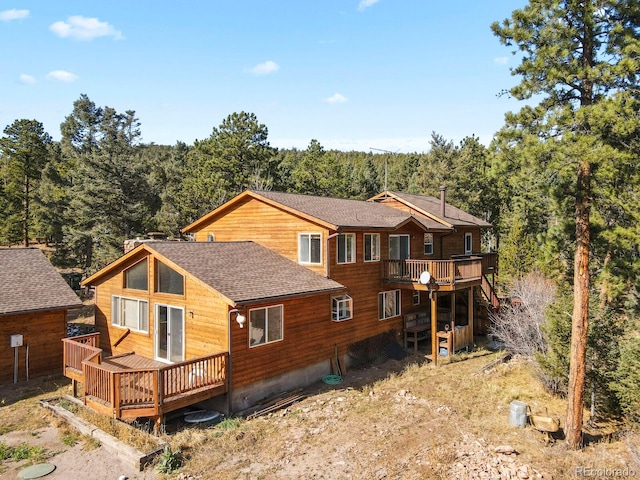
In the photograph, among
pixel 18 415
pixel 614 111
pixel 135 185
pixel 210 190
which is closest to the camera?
pixel 614 111

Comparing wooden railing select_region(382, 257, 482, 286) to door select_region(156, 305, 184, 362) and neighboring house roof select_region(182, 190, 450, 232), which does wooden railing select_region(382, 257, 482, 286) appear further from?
door select_region(156, 305, 184, 362)

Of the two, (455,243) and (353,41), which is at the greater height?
(353,41)

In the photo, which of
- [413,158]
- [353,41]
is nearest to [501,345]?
[353,41]

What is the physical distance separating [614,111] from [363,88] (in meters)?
13.3

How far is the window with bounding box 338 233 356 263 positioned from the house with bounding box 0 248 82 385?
1038 centimetres

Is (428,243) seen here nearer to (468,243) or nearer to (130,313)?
(468,243)

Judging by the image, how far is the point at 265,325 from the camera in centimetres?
1374

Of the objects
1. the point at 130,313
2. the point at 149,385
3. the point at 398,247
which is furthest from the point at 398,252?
the point at 149,385

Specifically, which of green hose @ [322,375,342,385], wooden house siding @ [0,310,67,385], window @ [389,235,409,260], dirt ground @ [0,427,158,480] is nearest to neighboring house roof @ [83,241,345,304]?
wooden house siding @ [0,310,67,385]

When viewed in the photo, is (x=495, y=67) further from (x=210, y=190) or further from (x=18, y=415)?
(x=210, y=190)

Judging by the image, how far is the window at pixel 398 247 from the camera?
20000mm

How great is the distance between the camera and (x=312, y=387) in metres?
15.2

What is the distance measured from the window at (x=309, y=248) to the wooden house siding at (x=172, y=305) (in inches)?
201

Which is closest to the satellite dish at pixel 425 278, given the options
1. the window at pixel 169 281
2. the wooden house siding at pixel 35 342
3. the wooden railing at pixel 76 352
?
the window at pixel 169 281
